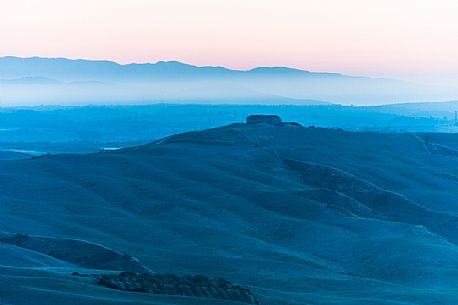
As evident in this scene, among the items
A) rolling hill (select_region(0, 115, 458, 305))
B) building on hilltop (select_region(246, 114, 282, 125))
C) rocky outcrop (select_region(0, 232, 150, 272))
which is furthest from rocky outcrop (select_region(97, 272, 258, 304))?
building on hilltop (select_region(246, 114, 282, 125))

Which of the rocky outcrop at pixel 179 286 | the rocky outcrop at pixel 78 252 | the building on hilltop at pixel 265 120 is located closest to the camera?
the rocky outcrop at pixel 179 286

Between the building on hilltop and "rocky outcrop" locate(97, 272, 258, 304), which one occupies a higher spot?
the building on hilltop

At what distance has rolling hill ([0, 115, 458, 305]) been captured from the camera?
36481mm

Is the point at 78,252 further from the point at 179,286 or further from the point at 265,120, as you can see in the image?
the point at 265,120

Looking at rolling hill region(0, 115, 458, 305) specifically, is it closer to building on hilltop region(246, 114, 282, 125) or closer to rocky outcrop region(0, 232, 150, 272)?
rocky outcrop region(0, 232, 150, 272)

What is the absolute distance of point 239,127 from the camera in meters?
93.1

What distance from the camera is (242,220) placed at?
55812mm

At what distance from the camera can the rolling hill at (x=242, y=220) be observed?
36.5m

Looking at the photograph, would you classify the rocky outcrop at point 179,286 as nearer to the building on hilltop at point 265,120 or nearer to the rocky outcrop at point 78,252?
the rocky outcrop at point 78,252

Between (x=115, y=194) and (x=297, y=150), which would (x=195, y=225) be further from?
(x=297, y=150)

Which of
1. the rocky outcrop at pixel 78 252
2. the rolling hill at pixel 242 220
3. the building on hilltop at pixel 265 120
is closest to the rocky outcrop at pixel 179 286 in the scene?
the rolling hill at pixel 242 220

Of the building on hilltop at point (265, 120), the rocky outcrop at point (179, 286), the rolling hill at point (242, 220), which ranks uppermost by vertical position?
the building on hilltop at point (265, 120)

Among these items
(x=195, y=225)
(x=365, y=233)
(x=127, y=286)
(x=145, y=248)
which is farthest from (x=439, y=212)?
(x=127, y=286)

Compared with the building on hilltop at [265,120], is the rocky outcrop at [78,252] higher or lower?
lower
